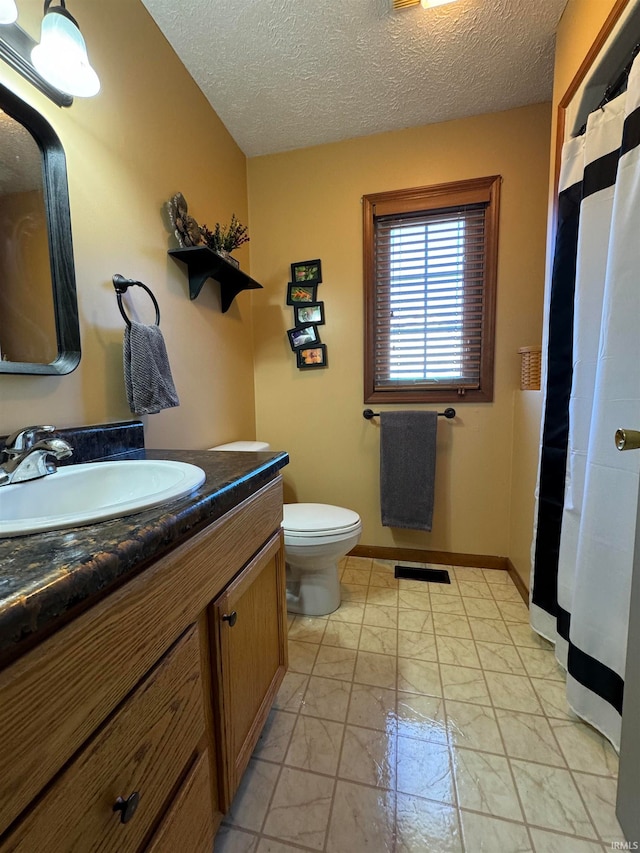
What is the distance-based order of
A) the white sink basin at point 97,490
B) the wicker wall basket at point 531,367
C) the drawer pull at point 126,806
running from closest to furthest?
the drawer pull at point 126,806 < the white sink basin at point 97,490 < the wicker wall basket at point 531,367

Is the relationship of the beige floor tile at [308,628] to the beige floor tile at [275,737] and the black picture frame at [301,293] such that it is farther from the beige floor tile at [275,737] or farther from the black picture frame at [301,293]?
the black picture frame at [301,293]

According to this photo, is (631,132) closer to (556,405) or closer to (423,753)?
(556,405)

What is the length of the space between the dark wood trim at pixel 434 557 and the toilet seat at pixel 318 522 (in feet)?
1.57

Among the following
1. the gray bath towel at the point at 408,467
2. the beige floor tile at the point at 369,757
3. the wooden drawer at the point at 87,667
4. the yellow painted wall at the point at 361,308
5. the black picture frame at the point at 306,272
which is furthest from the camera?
the black picture frame at the point at 306,272

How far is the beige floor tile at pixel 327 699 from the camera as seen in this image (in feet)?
3.59

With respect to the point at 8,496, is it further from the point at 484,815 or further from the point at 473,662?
the point at 473,662

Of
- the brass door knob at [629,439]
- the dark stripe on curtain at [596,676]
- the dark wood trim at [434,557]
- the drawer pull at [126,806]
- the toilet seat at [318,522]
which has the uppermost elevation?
the brass door knob at [629,439]

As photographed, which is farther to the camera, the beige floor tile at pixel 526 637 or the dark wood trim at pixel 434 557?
the dark wood trim at pixel 434 557

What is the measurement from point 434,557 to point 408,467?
1.93 feet

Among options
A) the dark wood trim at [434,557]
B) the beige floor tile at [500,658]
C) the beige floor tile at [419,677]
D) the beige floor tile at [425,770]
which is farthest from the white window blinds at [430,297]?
the beige floor tile at [425,770]

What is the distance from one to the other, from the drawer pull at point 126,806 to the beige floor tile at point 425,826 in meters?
0.70

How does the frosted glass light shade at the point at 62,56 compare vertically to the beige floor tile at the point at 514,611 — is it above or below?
above

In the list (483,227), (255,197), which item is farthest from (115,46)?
(483,227)

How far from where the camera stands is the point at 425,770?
93cm
